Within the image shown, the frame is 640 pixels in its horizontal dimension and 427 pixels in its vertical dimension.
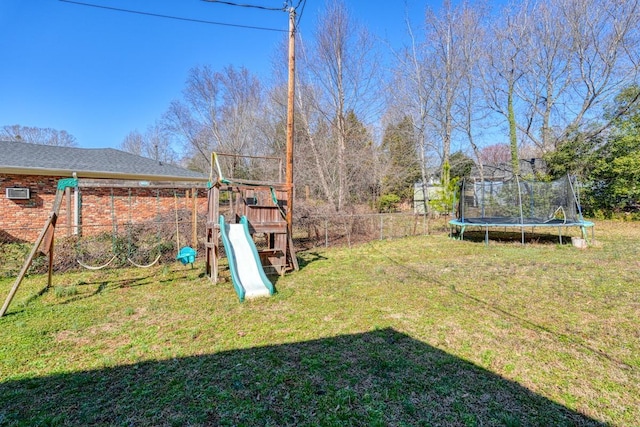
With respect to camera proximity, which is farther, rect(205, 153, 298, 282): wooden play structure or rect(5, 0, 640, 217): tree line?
rect(5, 0, 640, 217): tree line

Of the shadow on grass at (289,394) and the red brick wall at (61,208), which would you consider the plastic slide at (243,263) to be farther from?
the red brick wall at (61,208)

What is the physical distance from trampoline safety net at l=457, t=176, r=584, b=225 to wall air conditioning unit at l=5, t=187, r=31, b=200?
43.6 feet

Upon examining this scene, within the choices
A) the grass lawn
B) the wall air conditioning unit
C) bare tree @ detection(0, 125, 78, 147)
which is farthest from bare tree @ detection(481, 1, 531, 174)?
bare tree @ detection(0, 125, 78, 147)

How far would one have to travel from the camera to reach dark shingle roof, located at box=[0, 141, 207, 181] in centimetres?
901

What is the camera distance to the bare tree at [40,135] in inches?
1086

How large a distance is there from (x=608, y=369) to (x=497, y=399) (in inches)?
47.7

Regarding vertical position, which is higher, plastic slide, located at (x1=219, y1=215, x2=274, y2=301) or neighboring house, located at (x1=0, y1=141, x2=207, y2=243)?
neighboring house, located at (x1=0, y1=141, x2=207, y2=243)

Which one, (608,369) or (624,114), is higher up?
(624,114)

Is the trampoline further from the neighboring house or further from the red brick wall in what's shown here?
the neighboring house

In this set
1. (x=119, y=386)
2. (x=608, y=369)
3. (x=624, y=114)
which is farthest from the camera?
(x=624, y=114)

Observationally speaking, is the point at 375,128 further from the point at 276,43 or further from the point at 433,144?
the point at 276,43

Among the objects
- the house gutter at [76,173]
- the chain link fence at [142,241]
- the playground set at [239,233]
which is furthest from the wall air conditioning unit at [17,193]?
the playground set at [239,233]

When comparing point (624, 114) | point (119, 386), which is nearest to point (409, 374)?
point (119, 386)

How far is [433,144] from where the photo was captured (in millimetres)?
16562
